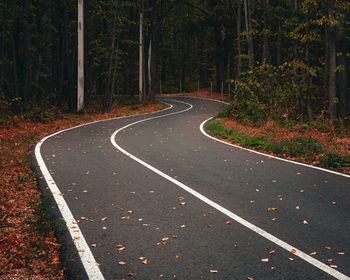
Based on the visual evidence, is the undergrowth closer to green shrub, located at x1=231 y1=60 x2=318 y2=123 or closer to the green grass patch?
the green grass patch

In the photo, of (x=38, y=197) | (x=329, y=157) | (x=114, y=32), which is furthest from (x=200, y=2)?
(x=38, y=197)

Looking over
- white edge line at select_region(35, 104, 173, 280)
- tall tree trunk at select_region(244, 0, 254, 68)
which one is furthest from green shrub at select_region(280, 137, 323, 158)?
tall tree trunk at select_region(244, 0, 254, 68)

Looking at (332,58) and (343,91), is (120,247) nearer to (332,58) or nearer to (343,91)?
(332,58)

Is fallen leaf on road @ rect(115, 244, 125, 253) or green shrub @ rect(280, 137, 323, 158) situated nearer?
fallen leaf on road @ rect(115, 244, 125, 253)

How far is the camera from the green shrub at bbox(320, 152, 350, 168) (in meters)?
11.9

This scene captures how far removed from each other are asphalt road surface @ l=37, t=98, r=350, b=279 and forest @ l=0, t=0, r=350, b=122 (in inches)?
367

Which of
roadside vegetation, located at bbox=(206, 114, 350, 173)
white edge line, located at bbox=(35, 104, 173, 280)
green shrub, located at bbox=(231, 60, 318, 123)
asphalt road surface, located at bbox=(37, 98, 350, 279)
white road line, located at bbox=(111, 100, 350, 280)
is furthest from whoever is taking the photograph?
green shrub, located at bbox=(231, 60, 318, 123)

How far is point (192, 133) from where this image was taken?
19922 millimetres

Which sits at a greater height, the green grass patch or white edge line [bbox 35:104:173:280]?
the green grass patch

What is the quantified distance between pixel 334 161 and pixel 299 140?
135 inches

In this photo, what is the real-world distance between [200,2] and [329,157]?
147 feet

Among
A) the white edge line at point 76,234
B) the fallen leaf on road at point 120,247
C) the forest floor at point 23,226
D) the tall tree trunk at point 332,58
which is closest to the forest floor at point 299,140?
the tall tree trunk at point 332,58

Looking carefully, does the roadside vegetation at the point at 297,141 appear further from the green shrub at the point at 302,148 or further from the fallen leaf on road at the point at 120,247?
the fallen leaf on road at the point at 120,247

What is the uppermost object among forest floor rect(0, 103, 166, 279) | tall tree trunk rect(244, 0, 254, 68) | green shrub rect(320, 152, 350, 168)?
tall tree trunk rect(244, 0, 254, 68)
